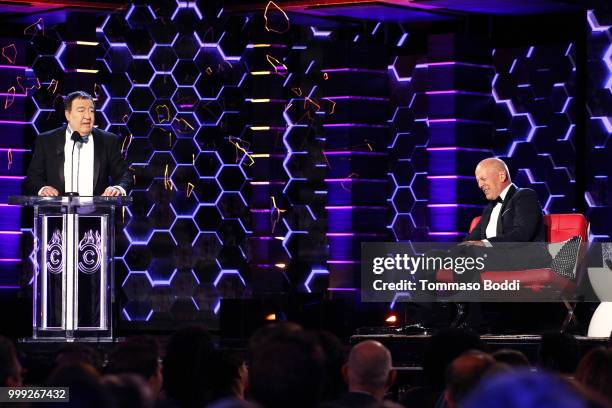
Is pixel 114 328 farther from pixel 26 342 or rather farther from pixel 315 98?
pixel 315 98

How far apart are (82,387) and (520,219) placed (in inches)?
202

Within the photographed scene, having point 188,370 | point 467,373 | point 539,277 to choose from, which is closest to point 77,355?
point 188,370

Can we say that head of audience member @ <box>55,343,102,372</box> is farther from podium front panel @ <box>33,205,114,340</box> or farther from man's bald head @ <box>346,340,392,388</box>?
podium front panel @ <box>33,205,114,340</box>

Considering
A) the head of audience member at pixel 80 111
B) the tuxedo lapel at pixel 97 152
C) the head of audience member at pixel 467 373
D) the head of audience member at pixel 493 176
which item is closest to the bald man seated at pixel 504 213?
the head of audience member at pixel 493 176

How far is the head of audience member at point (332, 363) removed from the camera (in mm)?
3663

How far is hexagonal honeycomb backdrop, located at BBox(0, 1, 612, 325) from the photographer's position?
8.77m

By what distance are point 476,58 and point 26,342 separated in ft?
15.7

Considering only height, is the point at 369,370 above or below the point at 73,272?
below

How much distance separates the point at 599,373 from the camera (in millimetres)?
2186

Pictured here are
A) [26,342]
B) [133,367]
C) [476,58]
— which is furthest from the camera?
[476,58]

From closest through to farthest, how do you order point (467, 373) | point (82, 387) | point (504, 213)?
1. point (82, 387)
2. point (467, 373)
3. point (504, 213)

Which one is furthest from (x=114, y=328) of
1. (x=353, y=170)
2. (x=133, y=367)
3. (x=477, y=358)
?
(x=353, y=170)

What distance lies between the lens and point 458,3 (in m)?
8.38

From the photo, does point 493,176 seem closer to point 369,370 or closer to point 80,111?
point 80,111
